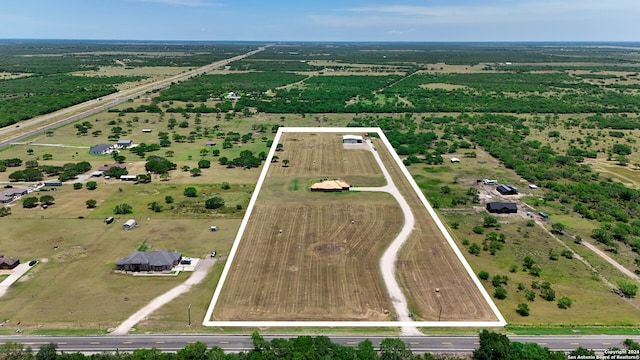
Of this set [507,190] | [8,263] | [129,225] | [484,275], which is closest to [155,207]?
[129,225]

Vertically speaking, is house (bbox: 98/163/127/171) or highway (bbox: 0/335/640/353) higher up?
house (bbox: 98/163/127/171)

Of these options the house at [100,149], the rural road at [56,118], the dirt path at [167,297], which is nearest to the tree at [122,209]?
the dirt path at [167,297]

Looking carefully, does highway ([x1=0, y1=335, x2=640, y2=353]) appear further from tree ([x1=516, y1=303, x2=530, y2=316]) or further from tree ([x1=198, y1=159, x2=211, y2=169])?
tree ([x1=198, y1=159, x2=211, y2=169])

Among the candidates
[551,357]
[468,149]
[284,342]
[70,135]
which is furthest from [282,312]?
[70,135]

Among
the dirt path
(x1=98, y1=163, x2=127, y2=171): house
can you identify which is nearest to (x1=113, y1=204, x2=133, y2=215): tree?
the dirt path

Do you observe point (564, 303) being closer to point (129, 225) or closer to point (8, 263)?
point (129, 225)

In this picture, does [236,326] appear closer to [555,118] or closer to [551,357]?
[551,357]
